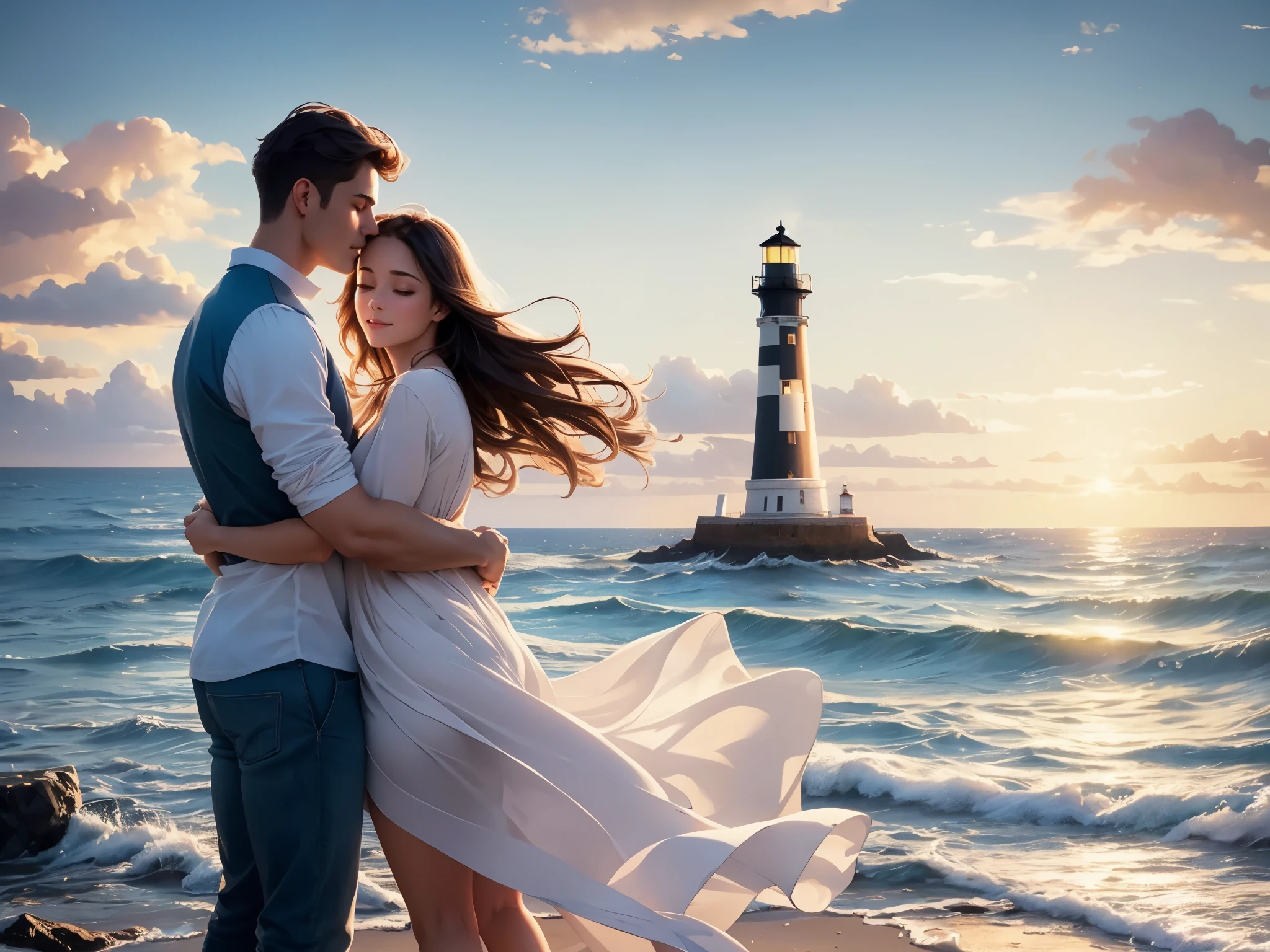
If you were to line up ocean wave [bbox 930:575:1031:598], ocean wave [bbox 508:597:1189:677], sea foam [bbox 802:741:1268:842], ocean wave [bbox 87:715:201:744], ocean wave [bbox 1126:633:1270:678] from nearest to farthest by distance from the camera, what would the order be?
sea foam [bbox 802:741:1268:842]
ocean wave [bbox 87:715:201:744]
ocean wave [bbox 1126:633:1270:678]
ocean wave [bbox 508:597:1189:677]
ocean wave [bbox 930:575:1031:598]

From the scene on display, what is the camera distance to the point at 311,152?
81.8 inches

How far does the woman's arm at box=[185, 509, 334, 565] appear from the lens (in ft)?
6.47

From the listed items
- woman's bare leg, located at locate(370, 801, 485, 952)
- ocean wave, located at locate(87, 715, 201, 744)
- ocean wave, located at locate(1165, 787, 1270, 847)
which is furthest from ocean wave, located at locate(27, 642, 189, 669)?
woman's bare leg, located at locate(370, 801, 485, 952)

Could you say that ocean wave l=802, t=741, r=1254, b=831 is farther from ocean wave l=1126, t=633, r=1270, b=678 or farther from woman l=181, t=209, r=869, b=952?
ocean wave l=1126, t=633, r=1270, b=678

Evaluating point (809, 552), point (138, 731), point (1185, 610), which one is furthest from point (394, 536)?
point (809, 552)

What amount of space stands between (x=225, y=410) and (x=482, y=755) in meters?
0.86

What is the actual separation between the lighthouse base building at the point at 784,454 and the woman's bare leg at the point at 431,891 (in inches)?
1122

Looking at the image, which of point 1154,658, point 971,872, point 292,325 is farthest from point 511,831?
point 1154,658

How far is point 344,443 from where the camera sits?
6.51ft

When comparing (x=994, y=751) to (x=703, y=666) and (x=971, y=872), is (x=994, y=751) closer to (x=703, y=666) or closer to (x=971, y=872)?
(x=971, y=872)

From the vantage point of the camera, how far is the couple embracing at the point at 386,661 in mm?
1955

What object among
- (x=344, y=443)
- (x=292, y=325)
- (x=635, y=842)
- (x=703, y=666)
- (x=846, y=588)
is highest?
(x=292, y=325)

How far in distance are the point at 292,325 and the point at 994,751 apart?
33.5 ft

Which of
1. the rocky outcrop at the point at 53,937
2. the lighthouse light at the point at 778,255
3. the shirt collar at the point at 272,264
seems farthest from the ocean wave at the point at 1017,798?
the lighthouse light at the point at 778,255
